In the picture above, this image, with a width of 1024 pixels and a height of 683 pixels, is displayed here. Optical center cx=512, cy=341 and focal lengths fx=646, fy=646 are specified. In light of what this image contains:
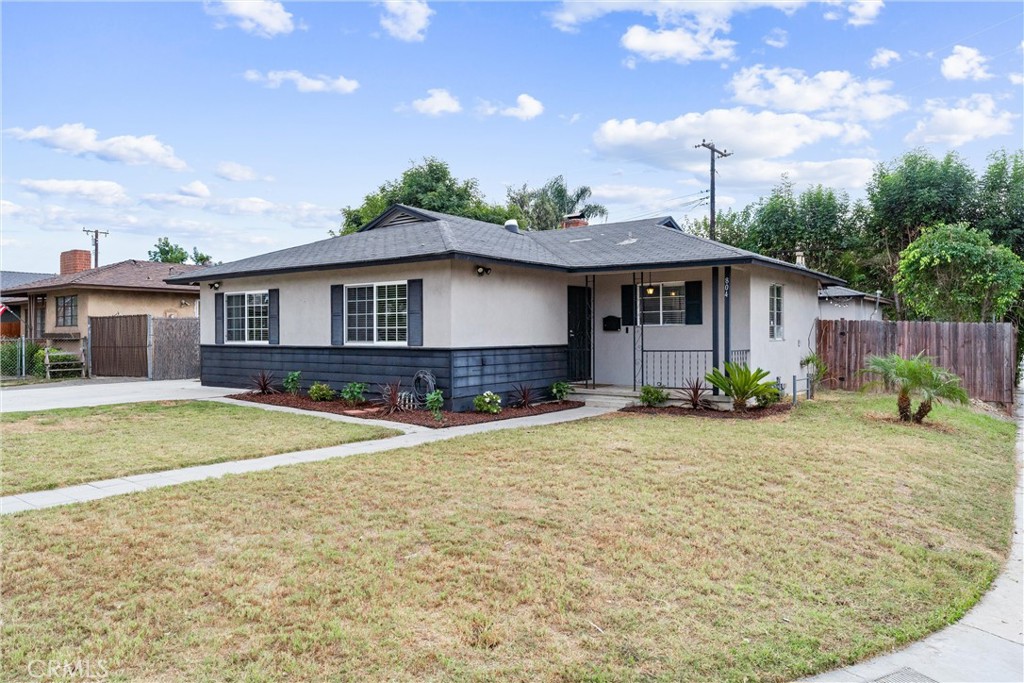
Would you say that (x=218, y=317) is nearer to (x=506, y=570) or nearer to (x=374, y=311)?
(x=374, y=311)

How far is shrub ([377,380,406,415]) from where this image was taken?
36.4ft

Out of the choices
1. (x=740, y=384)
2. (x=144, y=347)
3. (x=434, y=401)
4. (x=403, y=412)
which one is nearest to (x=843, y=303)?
(x=740, y=384)

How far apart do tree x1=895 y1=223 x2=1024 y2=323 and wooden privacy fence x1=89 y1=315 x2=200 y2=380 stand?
70.0 ft

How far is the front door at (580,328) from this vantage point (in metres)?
14.0

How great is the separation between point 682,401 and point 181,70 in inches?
498

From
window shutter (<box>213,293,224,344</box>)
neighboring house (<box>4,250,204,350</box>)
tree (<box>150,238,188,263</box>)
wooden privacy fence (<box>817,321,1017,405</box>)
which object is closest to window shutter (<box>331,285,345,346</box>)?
window shutter (<box>213,293,224,344</box>)

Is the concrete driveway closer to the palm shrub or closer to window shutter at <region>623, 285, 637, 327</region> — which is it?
window shutter at <region>623, 285, 637, 327</region>

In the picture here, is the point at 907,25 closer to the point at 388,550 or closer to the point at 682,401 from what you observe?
the point at 682,401

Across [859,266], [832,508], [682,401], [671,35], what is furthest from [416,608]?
[859,266]

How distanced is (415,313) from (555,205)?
27.5 m

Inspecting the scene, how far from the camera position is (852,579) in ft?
13.5

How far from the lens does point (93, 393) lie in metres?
14.2

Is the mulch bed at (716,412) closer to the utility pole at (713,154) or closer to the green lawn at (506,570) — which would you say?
the green lawn at (506,570)

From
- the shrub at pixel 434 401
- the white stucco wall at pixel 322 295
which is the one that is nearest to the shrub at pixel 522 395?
the shrub at pixel 434 401
